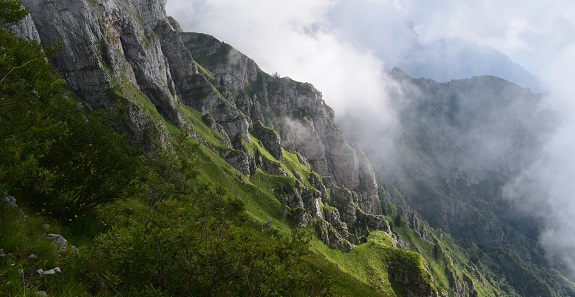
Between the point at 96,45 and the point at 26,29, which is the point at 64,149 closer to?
the point at 26,29

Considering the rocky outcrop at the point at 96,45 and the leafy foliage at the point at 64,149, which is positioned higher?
the rocky outcrop at the point at 96,45

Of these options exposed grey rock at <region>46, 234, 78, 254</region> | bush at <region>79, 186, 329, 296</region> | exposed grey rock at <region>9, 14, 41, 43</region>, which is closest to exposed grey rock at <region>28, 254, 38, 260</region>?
exposed grey rock at <region>46, 234, 78, 254</region>

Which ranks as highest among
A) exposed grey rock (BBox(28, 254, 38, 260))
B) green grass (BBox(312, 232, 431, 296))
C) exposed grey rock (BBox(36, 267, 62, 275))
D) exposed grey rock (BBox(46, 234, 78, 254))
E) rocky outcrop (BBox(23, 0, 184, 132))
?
rocky outcrop (BBox(23, 0, 184, 132))

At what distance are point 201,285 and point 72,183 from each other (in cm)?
826

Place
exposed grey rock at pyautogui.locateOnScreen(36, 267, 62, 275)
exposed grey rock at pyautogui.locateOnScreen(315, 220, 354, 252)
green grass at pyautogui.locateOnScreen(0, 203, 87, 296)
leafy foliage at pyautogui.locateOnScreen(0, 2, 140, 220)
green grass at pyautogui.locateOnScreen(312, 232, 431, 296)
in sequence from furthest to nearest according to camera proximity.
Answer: exposed grey rock at pyautogui.locateOnScreen(315, 220, 354, 252), green grass at pyautogui.locateOnScreen(312, 232, 431, 296), leafy foliage at pyautogui.locateOnScreen(0, 2, 140, 220), exposed grey rock at pyautogui.locateOnScreen(36, 267, 62, 275), green grass at pyautogui.locateOnScreen(0, 203, 87, 296)

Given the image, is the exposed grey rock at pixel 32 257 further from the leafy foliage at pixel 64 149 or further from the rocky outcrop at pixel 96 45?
the rocky outcrop at pixel 96 45

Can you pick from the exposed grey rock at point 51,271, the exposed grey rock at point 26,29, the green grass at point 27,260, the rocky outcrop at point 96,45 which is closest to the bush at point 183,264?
the exposed grey rock at point 51,271

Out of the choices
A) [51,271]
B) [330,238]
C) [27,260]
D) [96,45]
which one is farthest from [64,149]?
[330,238]

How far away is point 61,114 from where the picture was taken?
13.4m

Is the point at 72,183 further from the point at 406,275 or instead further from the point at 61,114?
the point at 406,275

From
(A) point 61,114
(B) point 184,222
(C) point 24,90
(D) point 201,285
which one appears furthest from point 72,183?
(D) point 201,285

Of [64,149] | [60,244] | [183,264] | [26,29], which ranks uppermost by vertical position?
[26,29]

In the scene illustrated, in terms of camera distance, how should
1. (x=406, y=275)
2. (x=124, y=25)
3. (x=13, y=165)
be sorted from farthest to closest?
1. (x=124, y=25)
2. (x=406, y=275)
3. (x=13, y=165)

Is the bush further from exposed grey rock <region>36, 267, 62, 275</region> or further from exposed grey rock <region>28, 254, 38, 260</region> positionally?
exposed grey rock <region>28, 254, 38, 260</region>
